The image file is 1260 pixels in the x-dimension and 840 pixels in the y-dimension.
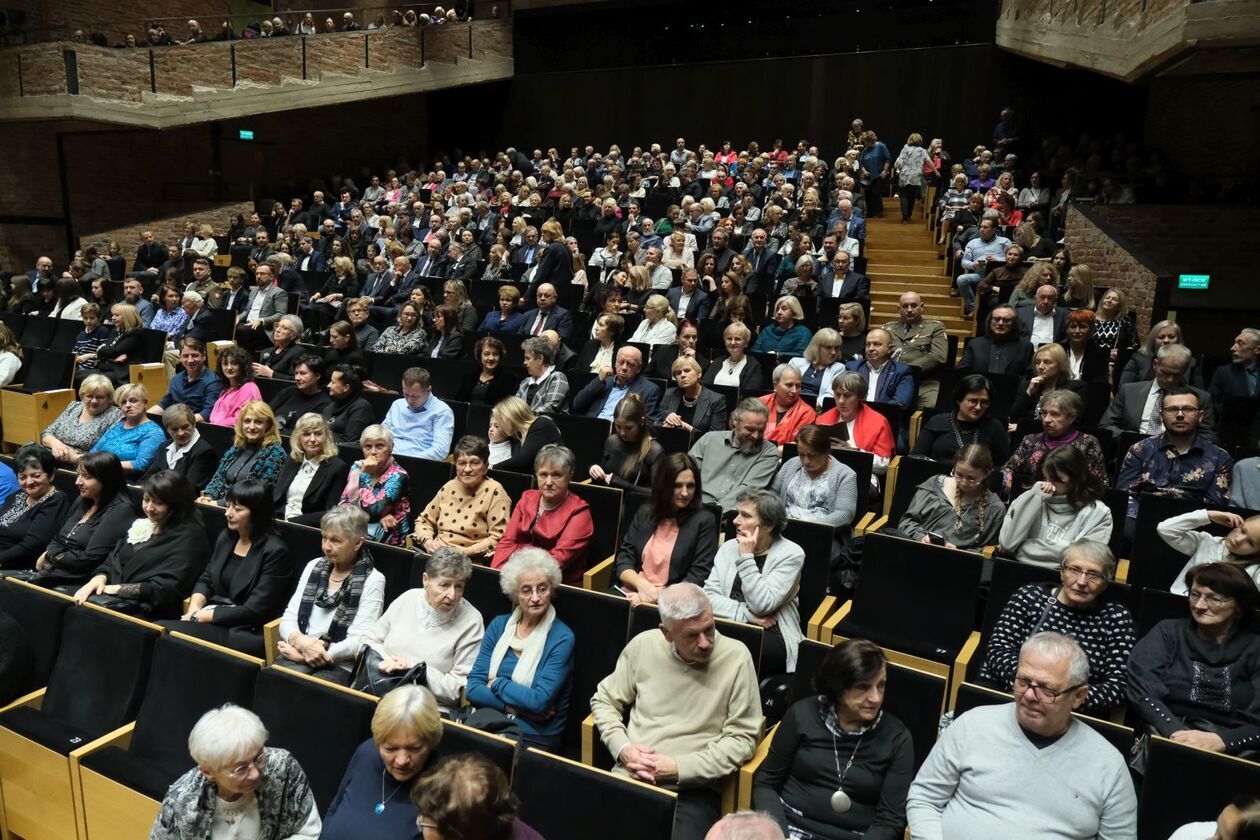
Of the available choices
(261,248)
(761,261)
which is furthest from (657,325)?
(261,248)

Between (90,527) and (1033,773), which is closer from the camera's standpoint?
(1033,773)

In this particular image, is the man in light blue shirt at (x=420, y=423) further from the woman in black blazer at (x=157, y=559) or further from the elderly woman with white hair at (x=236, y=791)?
the elderly woman with white hair at (x=236, y=791)

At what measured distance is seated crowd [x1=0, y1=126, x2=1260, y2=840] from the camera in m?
2.12

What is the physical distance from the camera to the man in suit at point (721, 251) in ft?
23.6

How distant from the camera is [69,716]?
282 centimetres

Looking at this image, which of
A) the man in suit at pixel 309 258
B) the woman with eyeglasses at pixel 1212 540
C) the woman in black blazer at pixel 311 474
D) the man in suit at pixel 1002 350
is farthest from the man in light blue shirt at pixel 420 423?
the man in suit at pixel 309 258

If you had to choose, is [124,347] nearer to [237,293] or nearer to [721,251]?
[237,293]

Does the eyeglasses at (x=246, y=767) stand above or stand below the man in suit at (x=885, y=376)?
below

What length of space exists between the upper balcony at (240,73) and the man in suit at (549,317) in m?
A: 7.12

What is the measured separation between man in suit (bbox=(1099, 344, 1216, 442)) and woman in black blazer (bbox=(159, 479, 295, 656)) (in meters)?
3.54

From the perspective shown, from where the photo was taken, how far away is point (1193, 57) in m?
5.54

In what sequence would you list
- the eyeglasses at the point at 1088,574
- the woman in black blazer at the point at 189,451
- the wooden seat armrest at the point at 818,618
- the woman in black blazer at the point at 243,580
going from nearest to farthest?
the eyeglasses at the point at 1088,574 → the wooden seat armrest at the point at 818,618 → the woman in black blazer at the point at 243,580 → the woman in black blazer at the point at 189,451

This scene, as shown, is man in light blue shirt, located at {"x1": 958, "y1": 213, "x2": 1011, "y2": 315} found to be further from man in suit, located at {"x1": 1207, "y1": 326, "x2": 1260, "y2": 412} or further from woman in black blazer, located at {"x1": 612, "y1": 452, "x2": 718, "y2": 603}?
woman in black blazer, located at {"x1": 612, "y1": 452, "x2": 718, "y2": 603}

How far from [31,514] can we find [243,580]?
4.44ft
